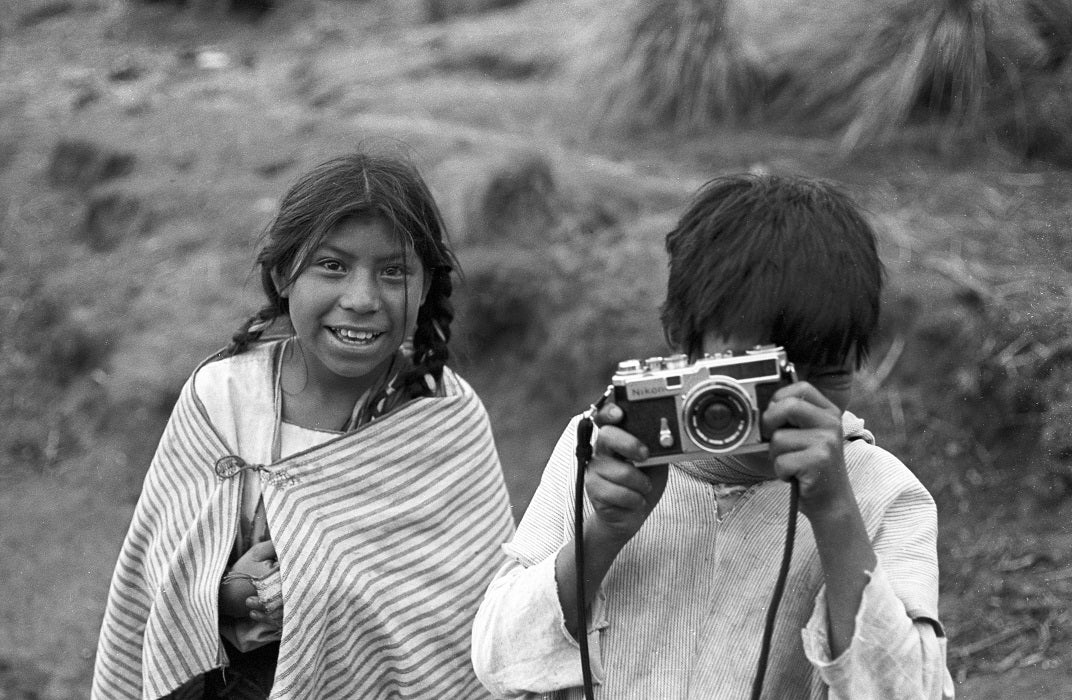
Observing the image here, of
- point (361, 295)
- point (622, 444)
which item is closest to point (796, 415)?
point (622, 444)

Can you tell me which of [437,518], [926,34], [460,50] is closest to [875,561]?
[437,518]

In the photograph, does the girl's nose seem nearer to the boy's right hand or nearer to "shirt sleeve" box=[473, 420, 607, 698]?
"shirt sleeve" box=[473, 420, 607, 698]

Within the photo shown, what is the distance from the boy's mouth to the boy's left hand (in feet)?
3.76

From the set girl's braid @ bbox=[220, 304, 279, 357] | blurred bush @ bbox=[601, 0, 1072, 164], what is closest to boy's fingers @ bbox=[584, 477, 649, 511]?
girl's braid @ bbox=[220, 304, 279, 357]

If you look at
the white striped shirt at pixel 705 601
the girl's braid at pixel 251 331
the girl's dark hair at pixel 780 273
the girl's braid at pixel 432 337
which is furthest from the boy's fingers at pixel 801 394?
the girl's braid at pixel 251 331

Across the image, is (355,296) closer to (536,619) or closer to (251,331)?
(251,331)

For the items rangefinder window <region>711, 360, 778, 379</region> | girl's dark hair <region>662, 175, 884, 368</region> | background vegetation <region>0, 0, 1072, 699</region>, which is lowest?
background vegetation <region>0, 0, 1072, 699</region>

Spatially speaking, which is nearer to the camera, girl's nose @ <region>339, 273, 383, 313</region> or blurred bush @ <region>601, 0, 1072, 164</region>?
girl's nose @ <region>339, 273, 383, 313</region>

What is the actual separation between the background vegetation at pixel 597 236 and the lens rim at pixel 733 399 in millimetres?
1728

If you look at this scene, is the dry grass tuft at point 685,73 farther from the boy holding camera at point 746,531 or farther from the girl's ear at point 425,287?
the boy holding camera at point 746,531

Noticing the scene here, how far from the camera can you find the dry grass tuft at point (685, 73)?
6230 mm

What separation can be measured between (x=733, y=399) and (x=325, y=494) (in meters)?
1.28

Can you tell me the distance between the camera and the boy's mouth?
2646 millimetres

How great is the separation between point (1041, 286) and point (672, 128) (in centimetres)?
243
